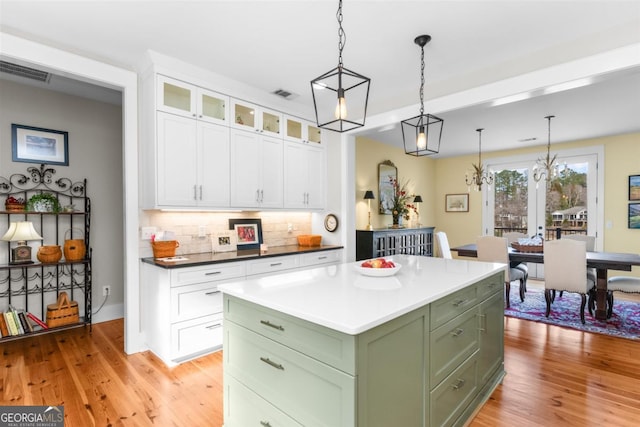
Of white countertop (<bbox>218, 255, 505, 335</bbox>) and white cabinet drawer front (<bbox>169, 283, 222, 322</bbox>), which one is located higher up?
white countertop (<bbox>218, 255, 505, 335</bbox>)

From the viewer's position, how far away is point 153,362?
9.55ft

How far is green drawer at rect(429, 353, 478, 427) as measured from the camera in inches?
67.7

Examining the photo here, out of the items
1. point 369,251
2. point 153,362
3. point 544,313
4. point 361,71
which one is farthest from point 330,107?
point 544,313

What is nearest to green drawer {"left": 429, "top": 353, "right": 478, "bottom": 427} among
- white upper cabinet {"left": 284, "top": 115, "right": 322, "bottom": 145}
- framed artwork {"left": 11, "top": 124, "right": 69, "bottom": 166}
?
white upper cabinet {"left": 284, "top": 115, "right": 322, "bottom": 145}

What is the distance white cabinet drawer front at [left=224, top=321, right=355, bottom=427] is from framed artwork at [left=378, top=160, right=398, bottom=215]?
474 cm

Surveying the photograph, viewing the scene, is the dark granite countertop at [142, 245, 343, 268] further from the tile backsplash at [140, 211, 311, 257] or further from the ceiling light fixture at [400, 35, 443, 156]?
the ceiling light fixture at [400, 35, 443, 156]

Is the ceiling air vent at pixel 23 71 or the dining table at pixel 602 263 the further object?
the dining table at pixel 602 263

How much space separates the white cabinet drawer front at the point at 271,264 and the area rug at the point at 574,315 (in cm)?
289

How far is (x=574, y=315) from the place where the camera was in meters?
4.17

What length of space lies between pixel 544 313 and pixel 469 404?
295 cm

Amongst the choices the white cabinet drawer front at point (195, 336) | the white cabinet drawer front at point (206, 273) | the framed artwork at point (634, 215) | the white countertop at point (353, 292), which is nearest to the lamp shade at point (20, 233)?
the white cabinet drawer front at point (206, 273)

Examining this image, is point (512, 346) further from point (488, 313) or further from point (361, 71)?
point (361, 71)

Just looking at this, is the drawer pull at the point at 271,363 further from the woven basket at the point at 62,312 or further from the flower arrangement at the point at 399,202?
the flower arrangement at the point at 399,202

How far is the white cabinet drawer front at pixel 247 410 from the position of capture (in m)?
1.56
